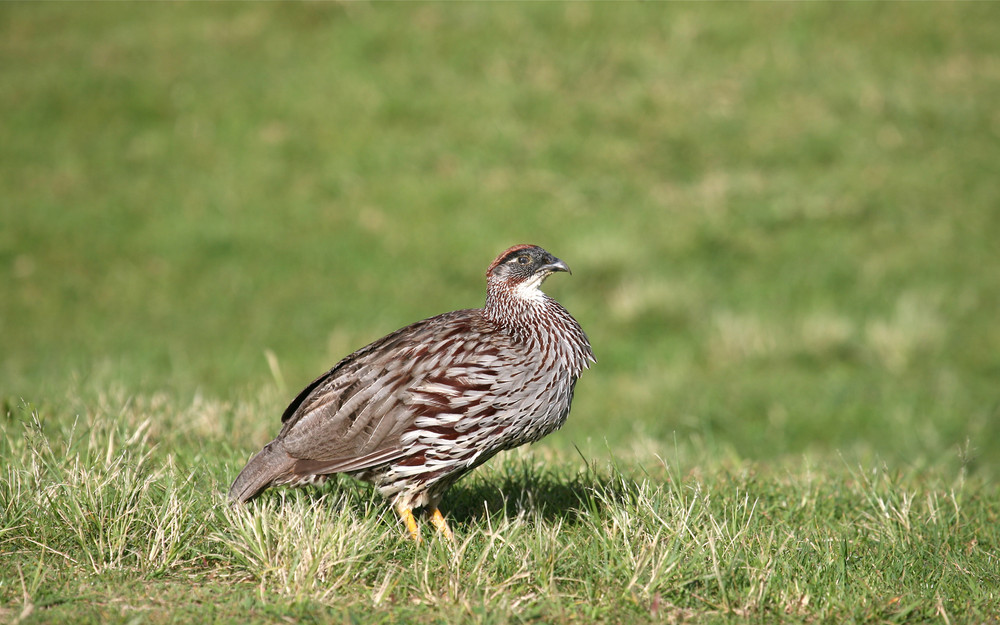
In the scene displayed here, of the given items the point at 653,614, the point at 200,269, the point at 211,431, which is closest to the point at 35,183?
the point at 200,269

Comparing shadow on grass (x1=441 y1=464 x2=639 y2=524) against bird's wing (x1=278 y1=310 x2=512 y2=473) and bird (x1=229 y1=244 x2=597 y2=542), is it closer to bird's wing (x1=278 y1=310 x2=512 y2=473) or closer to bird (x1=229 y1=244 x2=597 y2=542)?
bird (x1=229 y1=244 x2=597 y2=542)

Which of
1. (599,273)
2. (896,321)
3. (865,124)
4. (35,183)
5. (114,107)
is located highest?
(114,107)

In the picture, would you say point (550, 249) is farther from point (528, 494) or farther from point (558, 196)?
point (528, 494)

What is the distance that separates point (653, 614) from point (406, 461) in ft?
4.53

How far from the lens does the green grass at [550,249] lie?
421 cm

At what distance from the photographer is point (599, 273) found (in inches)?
457

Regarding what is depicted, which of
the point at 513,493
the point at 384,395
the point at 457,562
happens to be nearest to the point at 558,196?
the point at 513,493

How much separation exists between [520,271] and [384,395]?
0.99m

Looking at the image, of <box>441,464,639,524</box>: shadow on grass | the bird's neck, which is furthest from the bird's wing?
<box>441,464,639,524</box>: shadow on grass

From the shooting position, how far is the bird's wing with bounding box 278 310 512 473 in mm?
4480

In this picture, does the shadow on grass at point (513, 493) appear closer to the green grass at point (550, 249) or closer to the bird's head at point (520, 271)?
the green grass at point (550, 249)

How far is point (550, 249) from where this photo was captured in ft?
38.3

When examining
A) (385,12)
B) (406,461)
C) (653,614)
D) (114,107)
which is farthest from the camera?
(385,12)

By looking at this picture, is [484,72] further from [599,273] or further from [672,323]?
[672,323]
